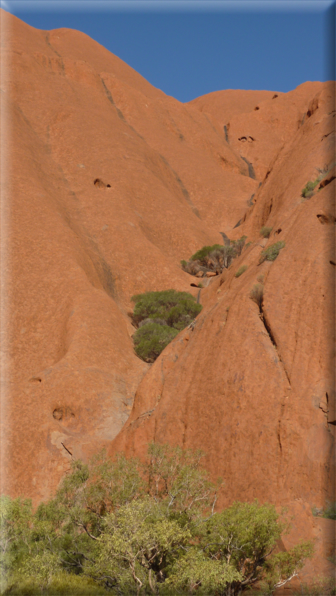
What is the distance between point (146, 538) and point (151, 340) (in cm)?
2002

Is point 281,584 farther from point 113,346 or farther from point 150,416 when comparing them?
point 113,346

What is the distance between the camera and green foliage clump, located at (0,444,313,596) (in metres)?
11.4

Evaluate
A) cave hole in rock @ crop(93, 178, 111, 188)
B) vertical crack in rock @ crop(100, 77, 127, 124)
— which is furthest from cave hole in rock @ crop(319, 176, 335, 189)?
vertical crack in rock @ crop(100, 77, 127, 124)

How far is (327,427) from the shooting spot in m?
13.2

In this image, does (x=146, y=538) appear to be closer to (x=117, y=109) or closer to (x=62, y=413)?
(x=62, y=413)

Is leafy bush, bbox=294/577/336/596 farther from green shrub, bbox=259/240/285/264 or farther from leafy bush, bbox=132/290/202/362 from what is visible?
leafy bush, bbox=132/290/202/362

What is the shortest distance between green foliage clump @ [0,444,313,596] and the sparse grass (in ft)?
17.3

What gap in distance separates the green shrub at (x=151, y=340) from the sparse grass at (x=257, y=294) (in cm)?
1437

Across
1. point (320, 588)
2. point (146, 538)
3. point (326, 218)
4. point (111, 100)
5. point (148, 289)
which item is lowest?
point (320, 588)

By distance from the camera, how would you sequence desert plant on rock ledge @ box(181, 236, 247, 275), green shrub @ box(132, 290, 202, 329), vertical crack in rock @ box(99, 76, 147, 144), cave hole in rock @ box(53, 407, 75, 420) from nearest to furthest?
cave hole in rock @ box(53, 407, 75, 420)
green shrub @ box(132, 290, 202, 329)
desert plant on rock ledge @ box(181, 236, 247, 275)
vertical crack in rock @ box(99, 76, 147, 144)

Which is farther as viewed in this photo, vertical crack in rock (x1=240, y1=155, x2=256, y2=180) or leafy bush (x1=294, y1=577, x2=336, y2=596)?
vertical crack in rock (x1=240, y1=155, x2=256, y2=180)

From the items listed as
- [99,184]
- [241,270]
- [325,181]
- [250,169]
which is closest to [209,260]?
[99,184]

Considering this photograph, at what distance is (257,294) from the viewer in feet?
55.7

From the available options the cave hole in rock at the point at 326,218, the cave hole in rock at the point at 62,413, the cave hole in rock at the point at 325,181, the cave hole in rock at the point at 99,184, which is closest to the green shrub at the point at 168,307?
the cave hole in rock at the point at 62,413
